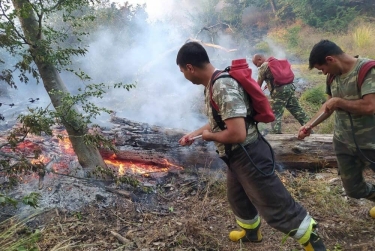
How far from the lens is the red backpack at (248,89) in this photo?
2.32 meters

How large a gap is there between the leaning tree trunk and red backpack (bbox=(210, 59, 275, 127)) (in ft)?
6.12

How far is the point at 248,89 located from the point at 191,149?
2756 millimetres

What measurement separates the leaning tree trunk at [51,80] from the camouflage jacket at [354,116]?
2.94 m

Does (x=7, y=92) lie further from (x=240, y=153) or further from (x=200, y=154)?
(x=240, y=153)

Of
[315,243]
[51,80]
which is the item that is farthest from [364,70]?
[51,80]

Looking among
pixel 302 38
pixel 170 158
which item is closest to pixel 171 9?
pixel 302 38

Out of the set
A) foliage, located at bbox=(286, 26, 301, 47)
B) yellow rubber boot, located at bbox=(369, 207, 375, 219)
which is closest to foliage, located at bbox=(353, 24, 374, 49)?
foliage, located at bbox=(286, 26, 301, 47)

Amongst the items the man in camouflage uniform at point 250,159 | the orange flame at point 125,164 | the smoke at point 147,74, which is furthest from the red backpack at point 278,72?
the man in camouflage uniform at point 250,159

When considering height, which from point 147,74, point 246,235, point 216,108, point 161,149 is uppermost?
point 147,74

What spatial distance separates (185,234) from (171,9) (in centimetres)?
2606

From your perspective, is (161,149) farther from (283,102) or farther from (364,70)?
(364,70)

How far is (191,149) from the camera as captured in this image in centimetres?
496

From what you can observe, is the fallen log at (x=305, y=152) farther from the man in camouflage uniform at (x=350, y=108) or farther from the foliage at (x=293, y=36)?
the foliage at (x=293, y=36)

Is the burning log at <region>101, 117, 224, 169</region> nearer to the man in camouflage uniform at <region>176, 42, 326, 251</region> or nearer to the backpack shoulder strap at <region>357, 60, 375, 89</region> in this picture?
the man in camouflage uniform at <region>176, 42, 326, 251</region>
